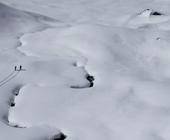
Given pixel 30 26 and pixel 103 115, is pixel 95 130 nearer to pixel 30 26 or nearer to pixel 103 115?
pixel 103 115

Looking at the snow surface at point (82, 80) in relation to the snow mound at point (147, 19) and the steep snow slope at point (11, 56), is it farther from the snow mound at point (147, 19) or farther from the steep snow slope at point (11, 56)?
the snow mound at point (147, 19)

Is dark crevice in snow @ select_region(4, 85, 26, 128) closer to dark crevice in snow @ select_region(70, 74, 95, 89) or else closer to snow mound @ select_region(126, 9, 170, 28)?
dark crevice in snow @ select_region(70, 74, 95, 89)

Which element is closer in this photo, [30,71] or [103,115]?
[103,115]

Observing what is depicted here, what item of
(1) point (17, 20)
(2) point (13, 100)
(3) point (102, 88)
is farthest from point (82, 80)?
(1) point (17, 20)

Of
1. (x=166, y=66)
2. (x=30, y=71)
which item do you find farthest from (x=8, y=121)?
(x=166, y=66)

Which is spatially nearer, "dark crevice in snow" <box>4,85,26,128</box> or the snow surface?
the snow surface

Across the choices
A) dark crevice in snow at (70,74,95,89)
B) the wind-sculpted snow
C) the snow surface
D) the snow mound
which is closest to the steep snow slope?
the snow surface

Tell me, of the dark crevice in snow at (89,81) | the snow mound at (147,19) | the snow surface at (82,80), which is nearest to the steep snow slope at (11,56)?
the snow surface at (82,80)

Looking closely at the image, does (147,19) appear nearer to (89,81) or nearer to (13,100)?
(89,81)
